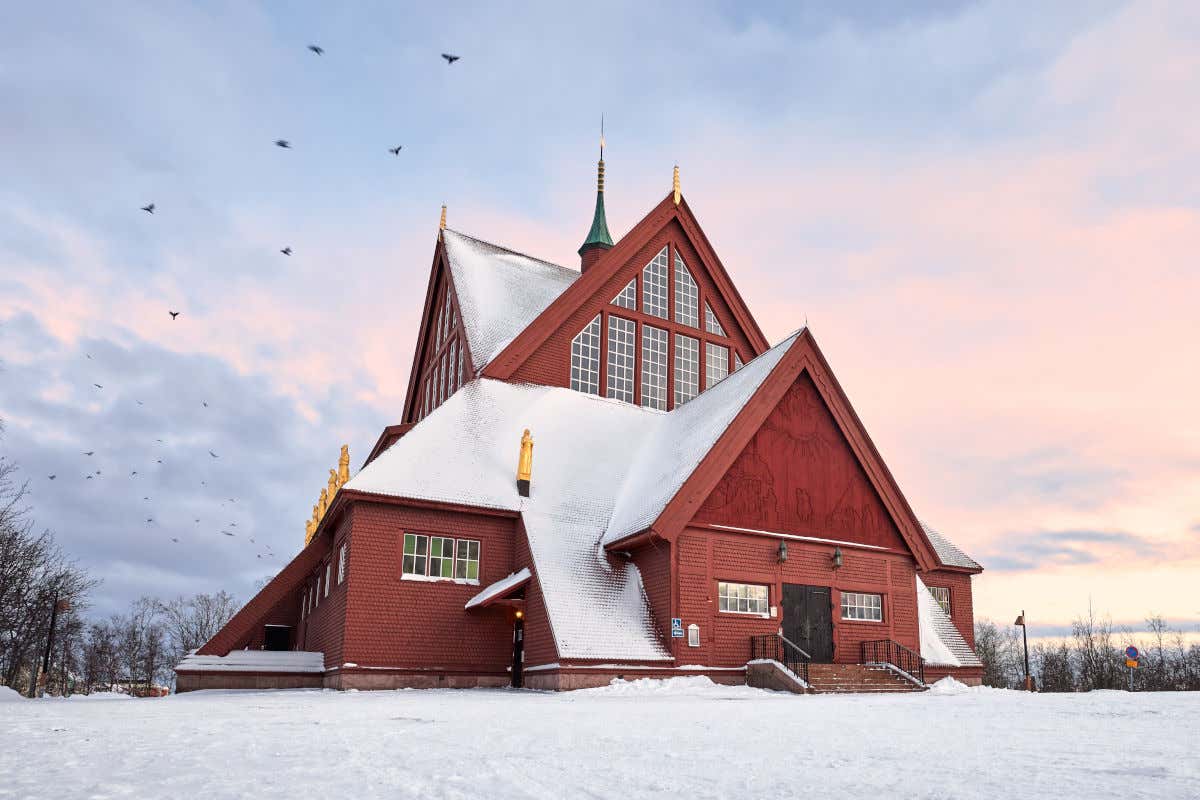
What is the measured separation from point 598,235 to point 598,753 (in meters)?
35.4

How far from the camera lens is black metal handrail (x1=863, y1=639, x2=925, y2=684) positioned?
25469mm

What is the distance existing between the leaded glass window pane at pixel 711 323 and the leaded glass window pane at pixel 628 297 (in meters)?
3.56

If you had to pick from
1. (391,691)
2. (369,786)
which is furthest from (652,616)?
(369,786)

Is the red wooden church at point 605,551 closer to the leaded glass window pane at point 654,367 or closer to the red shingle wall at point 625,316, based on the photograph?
the red shingle wall at point 625,316

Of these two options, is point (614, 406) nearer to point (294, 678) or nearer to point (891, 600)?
point (891, 600)

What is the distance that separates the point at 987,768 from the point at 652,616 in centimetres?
1657

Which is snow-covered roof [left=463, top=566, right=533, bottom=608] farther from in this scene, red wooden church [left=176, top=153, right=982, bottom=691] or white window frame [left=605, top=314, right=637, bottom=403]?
white window frame [left=605, top=314, right=637, bottom=403]

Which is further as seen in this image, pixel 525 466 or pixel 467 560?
pixel 525 466

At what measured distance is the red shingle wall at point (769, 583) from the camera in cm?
2325

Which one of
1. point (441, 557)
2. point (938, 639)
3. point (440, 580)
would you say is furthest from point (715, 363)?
point (440, 580)

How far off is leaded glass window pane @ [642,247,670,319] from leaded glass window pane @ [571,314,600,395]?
262cm

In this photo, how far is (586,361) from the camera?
3241 centimetres

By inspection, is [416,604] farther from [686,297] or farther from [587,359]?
[686,297]

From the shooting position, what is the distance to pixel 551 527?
2483 cm
